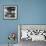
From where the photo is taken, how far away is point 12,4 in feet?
15.8

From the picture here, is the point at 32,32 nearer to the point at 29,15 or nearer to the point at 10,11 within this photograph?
the point at 29,15

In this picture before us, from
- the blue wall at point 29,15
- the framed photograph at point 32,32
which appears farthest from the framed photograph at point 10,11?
the framed photograph at point 32,32

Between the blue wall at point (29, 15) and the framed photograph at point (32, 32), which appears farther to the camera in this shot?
the blue wall at point (29, 15)

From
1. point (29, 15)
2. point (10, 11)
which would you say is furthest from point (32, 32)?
point (10, 11)

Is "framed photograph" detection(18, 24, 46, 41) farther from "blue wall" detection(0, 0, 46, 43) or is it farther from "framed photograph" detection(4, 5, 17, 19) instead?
"framed photograph" detection(4, 5, 17, 19)

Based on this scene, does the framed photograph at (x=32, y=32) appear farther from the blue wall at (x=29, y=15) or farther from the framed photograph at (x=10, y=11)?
the framed photograph at (x=10, y=11)

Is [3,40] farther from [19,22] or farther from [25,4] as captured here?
[25,4]

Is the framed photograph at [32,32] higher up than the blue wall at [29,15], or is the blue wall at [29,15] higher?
the blue wall at [29,15]

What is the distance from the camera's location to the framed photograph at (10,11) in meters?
4.81

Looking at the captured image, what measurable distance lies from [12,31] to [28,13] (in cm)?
85

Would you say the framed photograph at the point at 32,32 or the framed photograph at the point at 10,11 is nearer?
the framed photograph at the point at 32,32

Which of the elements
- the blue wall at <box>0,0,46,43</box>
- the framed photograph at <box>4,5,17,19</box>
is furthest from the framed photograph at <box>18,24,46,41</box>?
the framed photograph at <box>4,5,17,19</box>

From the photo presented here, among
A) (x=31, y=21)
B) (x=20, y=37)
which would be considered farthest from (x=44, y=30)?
(x=20, y=37)

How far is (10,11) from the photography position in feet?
15.9
